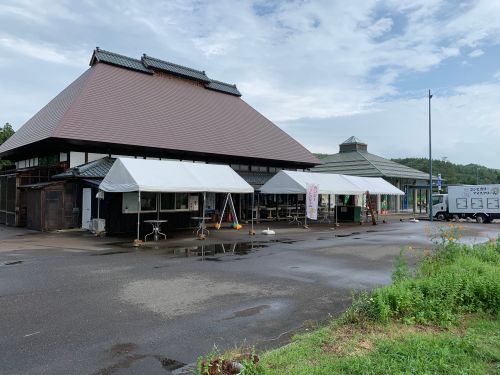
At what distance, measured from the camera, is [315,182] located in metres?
22.4

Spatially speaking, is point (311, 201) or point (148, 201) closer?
point (148, 201)

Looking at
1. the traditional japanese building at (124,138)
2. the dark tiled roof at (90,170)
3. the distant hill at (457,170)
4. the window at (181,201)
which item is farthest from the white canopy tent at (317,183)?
the distant hill at (457,170)

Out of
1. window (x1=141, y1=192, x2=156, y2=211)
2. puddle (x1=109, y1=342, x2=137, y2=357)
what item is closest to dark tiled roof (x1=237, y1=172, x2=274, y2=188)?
window (x1=141, y1=192, x2=156, y2=211)

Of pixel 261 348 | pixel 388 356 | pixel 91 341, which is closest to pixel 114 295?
pixel 91 341

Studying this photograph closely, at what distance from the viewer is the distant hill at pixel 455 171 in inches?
2564

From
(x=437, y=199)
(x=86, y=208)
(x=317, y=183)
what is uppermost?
(x=317, y=183)

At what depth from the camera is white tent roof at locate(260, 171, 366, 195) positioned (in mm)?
21406

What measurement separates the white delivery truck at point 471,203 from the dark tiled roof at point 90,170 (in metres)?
23.8

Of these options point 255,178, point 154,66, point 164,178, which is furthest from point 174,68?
point 164,178

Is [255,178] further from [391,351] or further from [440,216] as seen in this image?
[391,351]

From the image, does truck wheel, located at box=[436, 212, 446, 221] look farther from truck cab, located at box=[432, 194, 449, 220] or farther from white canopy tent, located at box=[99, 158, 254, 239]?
white canopy tent, located at box=[99, 158, 254, 239]

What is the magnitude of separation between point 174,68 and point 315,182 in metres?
14.5

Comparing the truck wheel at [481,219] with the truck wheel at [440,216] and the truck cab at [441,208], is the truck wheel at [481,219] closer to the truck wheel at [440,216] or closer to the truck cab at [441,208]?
the truck cab at [441,208]

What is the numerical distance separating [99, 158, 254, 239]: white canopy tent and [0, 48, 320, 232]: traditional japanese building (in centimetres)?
215
